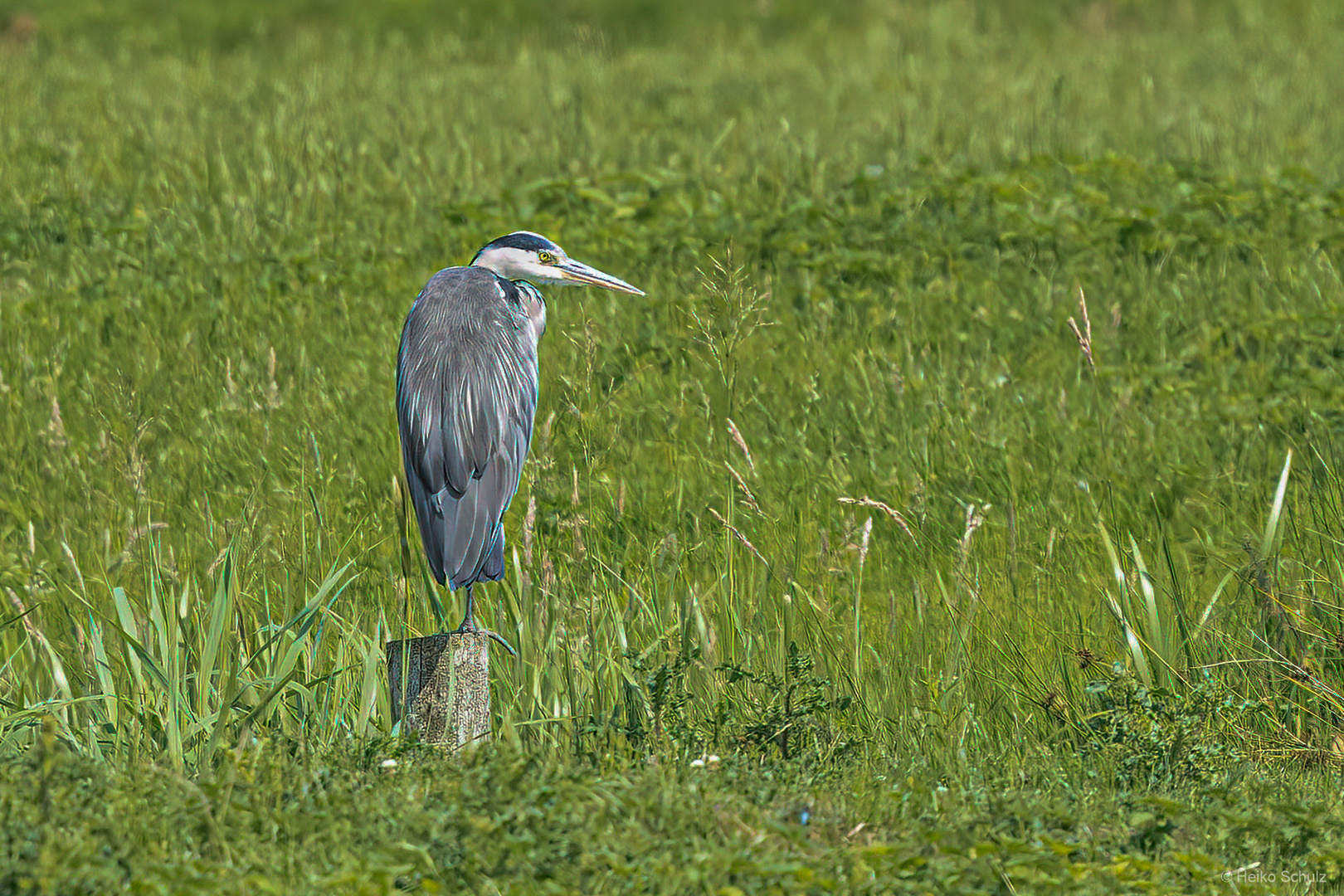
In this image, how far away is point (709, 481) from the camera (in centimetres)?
603

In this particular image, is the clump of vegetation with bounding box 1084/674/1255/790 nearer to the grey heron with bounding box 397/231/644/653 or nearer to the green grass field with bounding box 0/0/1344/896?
the green grass field with bounding box 0/0/1344/896

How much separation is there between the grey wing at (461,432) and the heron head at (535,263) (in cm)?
49

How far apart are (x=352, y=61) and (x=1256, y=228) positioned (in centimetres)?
792

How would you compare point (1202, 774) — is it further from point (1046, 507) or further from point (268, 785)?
point (268, 785)

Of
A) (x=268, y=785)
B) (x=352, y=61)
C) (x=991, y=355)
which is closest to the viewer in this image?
(x=268, y=785)

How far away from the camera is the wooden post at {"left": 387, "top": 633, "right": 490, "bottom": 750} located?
3.94 metres

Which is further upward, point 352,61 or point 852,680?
point 352,61

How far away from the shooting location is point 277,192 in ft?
31.4

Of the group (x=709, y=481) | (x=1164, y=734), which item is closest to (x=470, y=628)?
(x=1164, y=734)

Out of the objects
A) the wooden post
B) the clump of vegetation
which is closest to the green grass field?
the clump of vegetation

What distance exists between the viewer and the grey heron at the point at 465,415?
422 cm

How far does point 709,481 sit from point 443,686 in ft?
7.41

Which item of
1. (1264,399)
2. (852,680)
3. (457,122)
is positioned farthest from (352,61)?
(852,680)

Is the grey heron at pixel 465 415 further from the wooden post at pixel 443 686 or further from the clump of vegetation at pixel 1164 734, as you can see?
the clump of vegetation at pixel 1164 734
